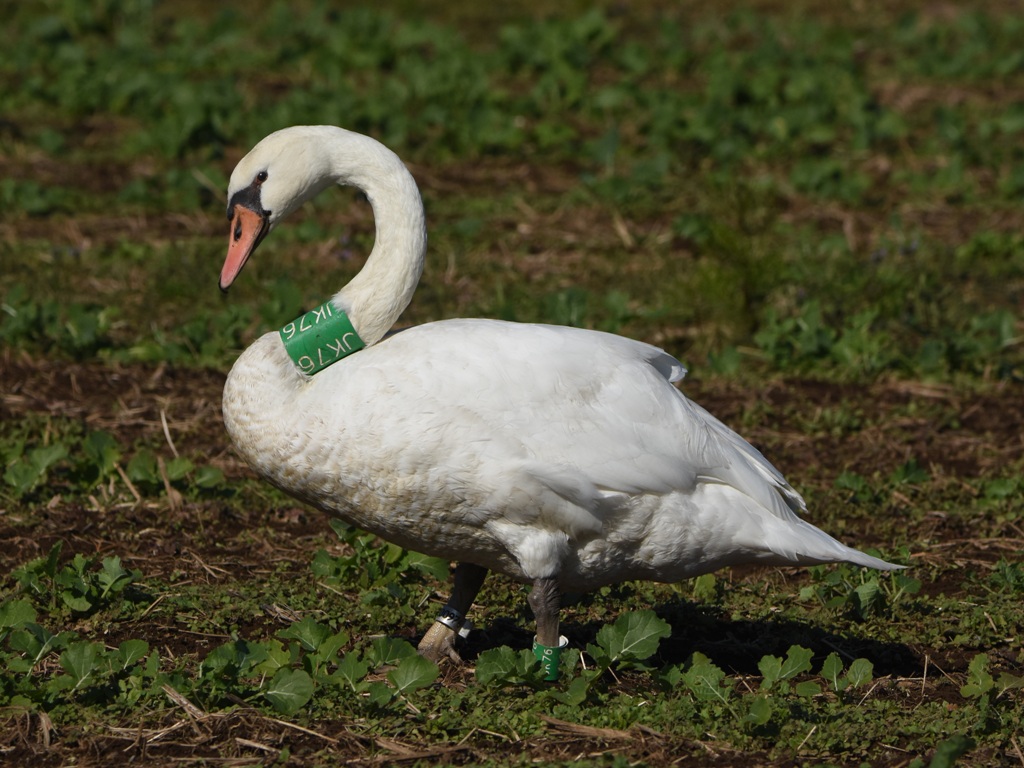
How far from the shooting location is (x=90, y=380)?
22.5ft

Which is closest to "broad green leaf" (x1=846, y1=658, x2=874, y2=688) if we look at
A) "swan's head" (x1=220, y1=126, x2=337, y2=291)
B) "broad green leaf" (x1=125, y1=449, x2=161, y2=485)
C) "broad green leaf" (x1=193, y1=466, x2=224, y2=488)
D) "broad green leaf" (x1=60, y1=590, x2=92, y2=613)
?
"swan's head" (x1=220, y1=126, x2=337, y2=291)

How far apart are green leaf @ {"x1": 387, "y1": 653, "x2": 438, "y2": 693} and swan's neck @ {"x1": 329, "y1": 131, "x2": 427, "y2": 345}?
0.96 metres

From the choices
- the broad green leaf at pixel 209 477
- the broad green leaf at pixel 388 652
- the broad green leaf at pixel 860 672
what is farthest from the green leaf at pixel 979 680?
the broad green leaf at pixel 209 477

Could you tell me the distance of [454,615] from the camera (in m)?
4.71

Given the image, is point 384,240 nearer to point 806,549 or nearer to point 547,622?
point 547,622

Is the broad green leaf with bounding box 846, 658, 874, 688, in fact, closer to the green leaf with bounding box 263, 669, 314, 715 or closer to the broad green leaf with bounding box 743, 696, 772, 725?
the broad green leaf with bounding box 743, 696, 772, 725

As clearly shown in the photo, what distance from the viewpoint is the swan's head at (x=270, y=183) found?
179 inches

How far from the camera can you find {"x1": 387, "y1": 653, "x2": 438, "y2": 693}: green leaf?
13.7 feet

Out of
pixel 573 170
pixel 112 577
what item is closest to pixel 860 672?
pixel 112 577

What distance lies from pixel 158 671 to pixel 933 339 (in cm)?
442

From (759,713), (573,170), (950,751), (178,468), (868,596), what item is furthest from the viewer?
(573,170)

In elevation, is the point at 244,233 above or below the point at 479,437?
above

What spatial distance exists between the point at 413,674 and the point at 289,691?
13.4 inches

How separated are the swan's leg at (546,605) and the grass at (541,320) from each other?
13cm
